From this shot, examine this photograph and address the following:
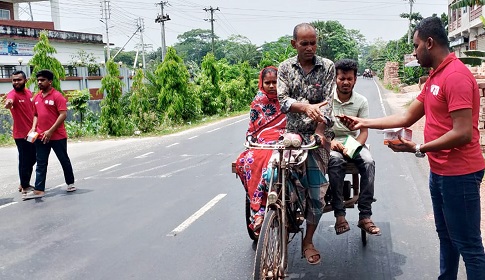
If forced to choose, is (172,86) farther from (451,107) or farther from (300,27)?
(451,107)

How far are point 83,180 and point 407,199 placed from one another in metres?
5.72

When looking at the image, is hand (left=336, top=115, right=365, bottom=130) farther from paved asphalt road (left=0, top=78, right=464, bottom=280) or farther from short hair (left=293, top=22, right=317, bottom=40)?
Answer: paved asphalt road (left=0, top=78, right=464, bottom=280)

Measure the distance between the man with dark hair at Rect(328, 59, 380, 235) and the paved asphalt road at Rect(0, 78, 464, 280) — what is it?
37cm

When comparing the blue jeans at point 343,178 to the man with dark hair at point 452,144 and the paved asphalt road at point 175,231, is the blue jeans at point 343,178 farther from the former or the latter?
the man with dark hair at point 452,144

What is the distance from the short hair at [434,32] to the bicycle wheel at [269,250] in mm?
1595

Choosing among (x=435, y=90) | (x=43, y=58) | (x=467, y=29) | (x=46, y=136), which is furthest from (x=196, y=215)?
(x=467, y=29)

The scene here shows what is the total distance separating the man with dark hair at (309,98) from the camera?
4.17 metres

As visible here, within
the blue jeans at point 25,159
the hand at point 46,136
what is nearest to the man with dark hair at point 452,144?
the hand at point 46,136

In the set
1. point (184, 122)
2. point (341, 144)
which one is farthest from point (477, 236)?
point (184, 122)

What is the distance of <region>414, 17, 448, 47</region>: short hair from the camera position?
329 cm

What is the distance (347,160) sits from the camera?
16.4ft

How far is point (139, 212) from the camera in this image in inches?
267

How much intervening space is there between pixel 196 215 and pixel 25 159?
355 centimetres

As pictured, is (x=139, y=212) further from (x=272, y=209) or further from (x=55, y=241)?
(x=272, y=209)
